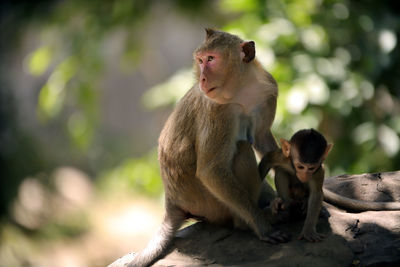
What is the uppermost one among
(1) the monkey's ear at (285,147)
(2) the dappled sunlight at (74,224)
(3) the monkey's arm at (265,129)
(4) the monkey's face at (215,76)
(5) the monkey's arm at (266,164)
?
(4) the monkey's face at (215,76)

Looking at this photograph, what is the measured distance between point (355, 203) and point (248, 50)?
1.73 m

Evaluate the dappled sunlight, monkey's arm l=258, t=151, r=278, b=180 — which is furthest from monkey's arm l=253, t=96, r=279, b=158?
the dappled sunlight

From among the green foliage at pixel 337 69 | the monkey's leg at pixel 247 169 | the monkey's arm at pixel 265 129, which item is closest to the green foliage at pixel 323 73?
the green foliage at pixel 337 69

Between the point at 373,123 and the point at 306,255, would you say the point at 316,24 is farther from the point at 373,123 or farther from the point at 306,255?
the point at 306,255

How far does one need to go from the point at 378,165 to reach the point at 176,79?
3.26 meters

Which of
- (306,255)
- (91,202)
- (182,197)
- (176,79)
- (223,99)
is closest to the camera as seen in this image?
(306,255)

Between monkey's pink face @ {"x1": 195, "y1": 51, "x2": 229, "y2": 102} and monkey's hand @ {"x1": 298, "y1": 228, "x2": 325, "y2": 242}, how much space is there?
1337mm

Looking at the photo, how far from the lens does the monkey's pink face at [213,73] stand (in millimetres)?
4445

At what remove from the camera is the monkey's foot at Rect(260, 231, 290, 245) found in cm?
441

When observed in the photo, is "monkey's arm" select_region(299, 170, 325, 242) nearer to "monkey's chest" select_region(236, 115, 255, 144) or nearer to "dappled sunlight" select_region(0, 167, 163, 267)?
"monkey's chest" select_region(236, 115, 255, 144)

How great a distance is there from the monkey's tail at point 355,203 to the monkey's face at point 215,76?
4.59 feet

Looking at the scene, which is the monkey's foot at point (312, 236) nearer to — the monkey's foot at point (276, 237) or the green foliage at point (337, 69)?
the monkey's foot at point (276, 237)

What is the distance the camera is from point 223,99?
14.9ft

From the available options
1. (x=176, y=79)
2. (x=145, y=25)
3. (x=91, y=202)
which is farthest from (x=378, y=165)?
(x=91, y=202)
